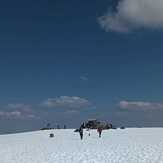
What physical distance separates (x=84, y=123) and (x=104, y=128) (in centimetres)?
381

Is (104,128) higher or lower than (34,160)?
higher

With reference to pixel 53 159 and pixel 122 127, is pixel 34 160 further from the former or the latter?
pixel 122 127

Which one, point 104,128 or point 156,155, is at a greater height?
point 104,128

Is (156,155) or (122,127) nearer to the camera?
(156,155)

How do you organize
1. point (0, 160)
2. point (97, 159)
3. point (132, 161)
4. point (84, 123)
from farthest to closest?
point (84, 123) < point (0, 160) < point (97, 159) < point (132, 161)

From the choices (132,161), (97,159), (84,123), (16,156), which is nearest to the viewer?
(132,161)

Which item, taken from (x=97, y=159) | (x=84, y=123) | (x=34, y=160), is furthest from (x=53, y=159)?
(x=84, y=123)

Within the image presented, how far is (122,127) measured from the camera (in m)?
80.6

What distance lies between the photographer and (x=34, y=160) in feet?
94.7

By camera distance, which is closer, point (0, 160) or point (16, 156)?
point (0, 160)

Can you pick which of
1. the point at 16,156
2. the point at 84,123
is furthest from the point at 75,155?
the point at 84,123

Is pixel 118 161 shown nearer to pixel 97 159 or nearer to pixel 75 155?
pixel 97 159

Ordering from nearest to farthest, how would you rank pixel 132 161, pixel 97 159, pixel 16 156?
1. pixel 132 161
2. pixel 97 159
3. pixel 16 156

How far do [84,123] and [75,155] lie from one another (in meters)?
47.3
